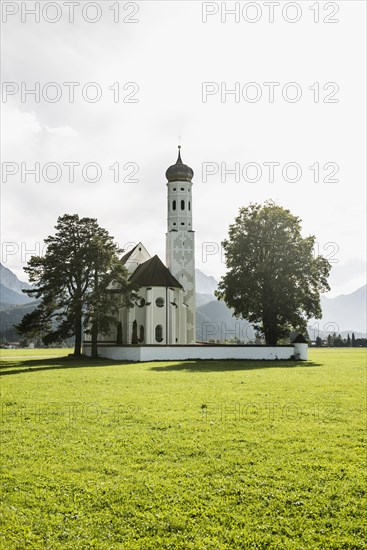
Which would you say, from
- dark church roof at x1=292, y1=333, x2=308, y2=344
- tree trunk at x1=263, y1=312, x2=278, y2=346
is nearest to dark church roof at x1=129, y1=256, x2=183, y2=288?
tree trunk at x1=263, y1=312, x2=278, y2=346

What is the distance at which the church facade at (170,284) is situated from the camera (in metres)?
48.3

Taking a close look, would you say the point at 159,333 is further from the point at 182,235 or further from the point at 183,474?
the point at 183,474

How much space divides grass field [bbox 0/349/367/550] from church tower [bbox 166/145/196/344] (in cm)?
4010

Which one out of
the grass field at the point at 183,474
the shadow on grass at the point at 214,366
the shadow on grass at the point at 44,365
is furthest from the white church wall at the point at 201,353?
the grass field at the point at 183,474

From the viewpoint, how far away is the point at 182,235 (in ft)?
185

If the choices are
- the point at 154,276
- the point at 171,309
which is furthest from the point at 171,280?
the point at 171,309

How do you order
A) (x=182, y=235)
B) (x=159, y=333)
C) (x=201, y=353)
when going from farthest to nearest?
(x=182, y=235) < (x=159, y=333) < (x=201, y=353)

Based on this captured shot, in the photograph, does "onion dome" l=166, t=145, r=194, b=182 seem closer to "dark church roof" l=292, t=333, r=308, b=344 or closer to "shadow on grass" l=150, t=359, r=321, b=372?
"dark church roof" l=292, t=333, r=308, b=344

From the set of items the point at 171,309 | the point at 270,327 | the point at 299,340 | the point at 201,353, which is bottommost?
the point at 201,353

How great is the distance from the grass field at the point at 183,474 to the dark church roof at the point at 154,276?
1333 inches

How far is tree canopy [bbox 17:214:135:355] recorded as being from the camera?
39.8m

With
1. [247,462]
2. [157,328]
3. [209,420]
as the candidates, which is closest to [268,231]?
[157,328]

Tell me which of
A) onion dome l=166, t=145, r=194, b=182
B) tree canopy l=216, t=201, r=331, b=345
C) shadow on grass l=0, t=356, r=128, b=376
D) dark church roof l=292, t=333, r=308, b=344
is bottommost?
shadow on grass l=0, t=356, r=128, b=376

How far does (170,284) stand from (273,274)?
11607 mm
